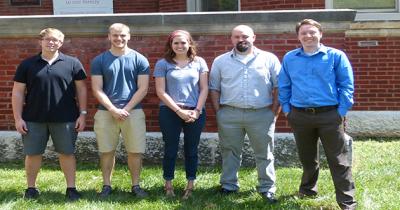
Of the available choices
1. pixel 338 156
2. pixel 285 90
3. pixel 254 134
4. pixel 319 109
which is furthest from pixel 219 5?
pixel 338 156

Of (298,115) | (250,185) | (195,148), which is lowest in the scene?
(250,185)

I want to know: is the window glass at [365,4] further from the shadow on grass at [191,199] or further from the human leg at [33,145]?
the human leg at [33,145]

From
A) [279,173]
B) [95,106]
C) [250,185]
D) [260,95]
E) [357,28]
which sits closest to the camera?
[260,95]

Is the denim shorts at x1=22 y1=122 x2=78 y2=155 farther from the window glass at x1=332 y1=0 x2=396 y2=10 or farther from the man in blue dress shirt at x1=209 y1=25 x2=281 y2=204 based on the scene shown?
the window glass at x1=332 y1=0 x2=396 y2=10

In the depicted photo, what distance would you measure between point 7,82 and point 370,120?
5.35 metres

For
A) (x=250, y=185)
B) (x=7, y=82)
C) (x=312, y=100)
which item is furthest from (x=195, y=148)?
(x=7, y=82)

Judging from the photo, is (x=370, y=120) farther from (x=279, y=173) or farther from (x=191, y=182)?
(x=191, y=182)

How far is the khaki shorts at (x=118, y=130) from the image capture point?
206 inches

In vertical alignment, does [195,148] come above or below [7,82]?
below

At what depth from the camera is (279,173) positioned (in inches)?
238

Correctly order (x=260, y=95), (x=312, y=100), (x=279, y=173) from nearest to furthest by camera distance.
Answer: (x=312, y=100)
(x=260, y=95)
(x=279, y=173)

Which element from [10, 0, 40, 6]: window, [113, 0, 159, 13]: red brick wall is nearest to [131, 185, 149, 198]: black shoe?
[113, 0, 159, 13]: red brick wall

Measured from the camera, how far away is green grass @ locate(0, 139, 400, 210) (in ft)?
16.4

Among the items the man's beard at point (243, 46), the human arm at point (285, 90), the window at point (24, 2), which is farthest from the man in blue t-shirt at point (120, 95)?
the window at point (24, 2)
